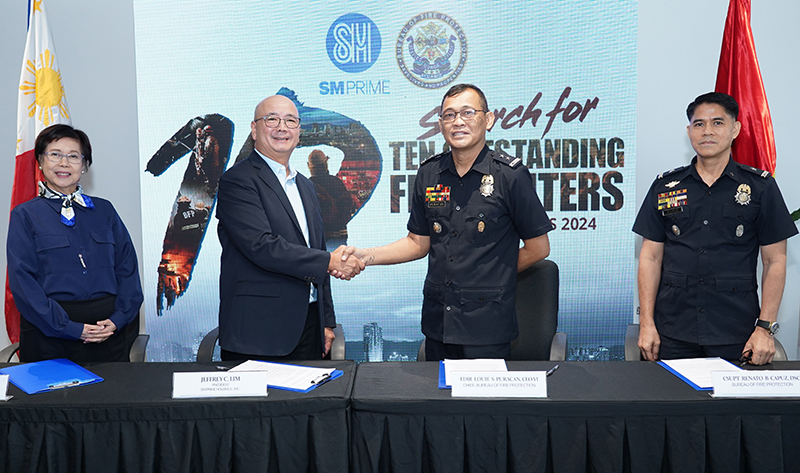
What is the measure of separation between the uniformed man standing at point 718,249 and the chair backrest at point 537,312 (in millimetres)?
394

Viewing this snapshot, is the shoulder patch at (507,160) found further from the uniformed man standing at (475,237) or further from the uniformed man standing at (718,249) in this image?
the uniformed man standing at (718,249)

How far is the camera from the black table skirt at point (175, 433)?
1.52 m

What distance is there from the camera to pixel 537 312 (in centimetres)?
241

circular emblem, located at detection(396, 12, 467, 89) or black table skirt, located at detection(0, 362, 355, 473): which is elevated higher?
circular emblem, located at detection(396, 12, 467, 89)

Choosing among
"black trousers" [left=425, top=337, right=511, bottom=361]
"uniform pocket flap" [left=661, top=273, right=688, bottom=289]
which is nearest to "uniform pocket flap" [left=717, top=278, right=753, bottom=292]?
"uniform pocket flap" [left=661, top=273, right=688, bottom=289]

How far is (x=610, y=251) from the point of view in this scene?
3488 millimetres

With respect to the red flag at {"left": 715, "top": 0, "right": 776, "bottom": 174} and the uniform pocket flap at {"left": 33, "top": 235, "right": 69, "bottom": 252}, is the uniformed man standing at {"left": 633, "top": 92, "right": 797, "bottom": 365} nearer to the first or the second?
the red flag at {"left": 715, "top": 0, "right": 776, "bottom": 174}

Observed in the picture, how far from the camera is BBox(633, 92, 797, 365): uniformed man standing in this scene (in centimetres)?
220

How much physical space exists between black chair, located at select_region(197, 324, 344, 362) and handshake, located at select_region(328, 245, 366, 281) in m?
0.27

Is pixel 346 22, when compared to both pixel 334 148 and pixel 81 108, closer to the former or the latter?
pixel 334 148

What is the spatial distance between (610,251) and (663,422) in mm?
2120

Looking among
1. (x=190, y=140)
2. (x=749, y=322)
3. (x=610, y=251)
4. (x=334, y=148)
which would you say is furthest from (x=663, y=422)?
(x=190, y=140)

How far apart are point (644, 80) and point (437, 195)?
6.48 feet

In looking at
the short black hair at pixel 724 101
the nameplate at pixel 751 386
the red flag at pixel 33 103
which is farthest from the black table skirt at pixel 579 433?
the red flag at pixel 33 103
